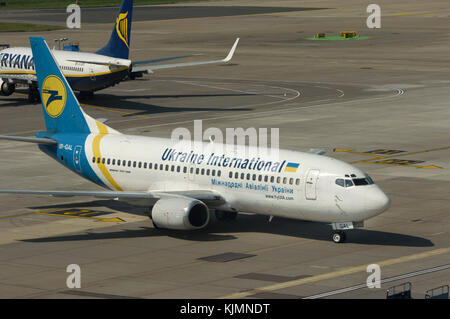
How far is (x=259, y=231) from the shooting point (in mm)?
48625

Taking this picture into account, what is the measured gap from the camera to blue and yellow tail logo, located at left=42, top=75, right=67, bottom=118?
54219 millimetres

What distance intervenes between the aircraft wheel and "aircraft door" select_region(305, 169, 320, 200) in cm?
210

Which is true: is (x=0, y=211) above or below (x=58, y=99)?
below

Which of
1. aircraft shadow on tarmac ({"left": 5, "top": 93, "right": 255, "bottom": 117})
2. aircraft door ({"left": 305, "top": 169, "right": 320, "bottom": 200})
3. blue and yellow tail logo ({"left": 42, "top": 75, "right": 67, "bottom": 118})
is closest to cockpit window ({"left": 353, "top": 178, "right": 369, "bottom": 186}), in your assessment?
aircraft door ({"left": 305, "top": 169, "right": 320, "bottom": 200})

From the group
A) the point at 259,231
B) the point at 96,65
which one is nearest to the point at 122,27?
the point at 96,65

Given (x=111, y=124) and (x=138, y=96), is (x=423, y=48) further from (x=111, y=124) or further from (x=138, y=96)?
(x=111, y=124)

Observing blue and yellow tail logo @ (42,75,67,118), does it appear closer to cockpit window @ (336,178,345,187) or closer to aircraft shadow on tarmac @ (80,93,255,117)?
cockpit window @ (336,178,345,187)

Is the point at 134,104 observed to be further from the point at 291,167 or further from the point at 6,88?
the point at 291,167

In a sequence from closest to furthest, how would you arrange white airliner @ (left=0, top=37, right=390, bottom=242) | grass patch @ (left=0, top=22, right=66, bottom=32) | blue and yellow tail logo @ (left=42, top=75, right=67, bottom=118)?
white airliner @ (left=0, top=37, right=390, bottom=242) < blue and yellow tail logo @ (left=42, top=75, right=67, bottom=118) < grass patch @ (left=0, top=22, right=66, bottom=32)

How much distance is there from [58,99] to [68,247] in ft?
39.0

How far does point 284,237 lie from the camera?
47.3 m

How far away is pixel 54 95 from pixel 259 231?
14587mm

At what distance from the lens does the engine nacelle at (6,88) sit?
101 m
